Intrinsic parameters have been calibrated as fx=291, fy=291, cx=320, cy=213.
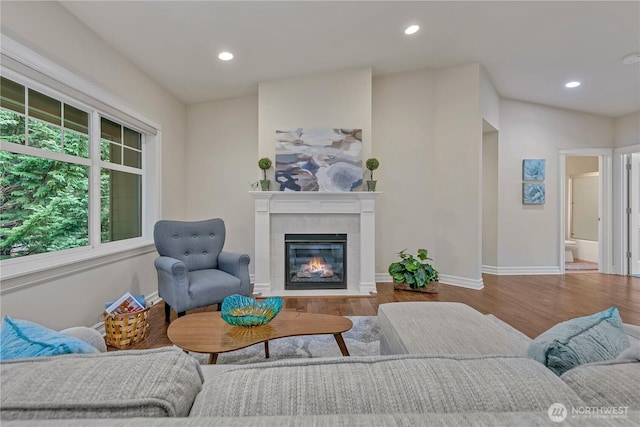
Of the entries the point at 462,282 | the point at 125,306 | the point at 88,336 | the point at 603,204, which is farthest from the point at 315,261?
the point at 603,204

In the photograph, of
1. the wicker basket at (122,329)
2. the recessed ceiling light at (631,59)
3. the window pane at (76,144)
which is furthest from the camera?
the recessed ceiling light at (631,59)

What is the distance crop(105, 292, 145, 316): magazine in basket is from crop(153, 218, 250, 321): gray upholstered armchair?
275 mm

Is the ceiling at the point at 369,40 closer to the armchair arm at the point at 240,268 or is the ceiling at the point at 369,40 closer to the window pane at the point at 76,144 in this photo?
the window pane at the point at 76,144

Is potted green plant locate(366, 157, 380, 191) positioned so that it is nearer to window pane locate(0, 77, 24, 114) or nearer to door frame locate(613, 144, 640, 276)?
window pane locate(0, 77, 24, 114)

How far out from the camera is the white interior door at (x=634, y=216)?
468cm

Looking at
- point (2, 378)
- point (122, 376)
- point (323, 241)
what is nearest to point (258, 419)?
point (122, 376)

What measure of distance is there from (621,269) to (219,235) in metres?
6.26

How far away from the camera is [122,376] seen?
1.93 feet

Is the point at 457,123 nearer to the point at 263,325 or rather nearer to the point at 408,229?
the point at 408,229

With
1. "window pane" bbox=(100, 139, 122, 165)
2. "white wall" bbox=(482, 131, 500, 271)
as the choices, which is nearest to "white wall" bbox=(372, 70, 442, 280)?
"white wall" bbox=(482, 131, 500, 271)

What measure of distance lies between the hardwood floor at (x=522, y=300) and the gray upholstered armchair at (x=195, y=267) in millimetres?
387

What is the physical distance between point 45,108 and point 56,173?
0.49 metres

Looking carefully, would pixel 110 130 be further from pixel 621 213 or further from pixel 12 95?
pixel 621 213

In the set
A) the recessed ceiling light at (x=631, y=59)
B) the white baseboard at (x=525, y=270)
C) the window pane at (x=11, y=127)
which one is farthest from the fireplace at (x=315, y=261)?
the recessed ceiling light at (x=631, y=59)
